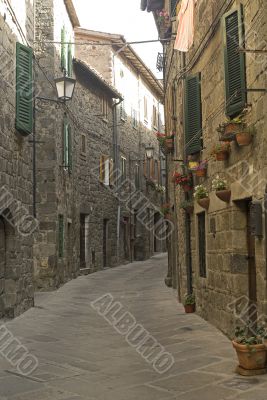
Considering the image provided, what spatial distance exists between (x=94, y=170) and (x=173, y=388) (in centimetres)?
1579

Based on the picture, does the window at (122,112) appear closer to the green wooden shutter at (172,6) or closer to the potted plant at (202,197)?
the green wooden shutter at (172,6)

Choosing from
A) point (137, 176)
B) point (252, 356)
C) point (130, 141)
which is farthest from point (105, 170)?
point (252, 356)

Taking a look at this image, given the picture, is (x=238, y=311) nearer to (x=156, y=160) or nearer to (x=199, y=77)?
(x=199, y=77)

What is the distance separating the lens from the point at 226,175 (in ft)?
24.9

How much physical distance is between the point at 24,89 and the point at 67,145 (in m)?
5.84

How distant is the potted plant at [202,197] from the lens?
8.59 m

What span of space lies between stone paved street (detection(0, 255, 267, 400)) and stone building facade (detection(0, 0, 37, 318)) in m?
0.62

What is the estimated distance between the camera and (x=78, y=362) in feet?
20.7

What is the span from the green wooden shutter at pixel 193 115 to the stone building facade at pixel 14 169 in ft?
9.92

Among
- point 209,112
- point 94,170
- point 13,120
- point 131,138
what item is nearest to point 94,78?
point 94,170

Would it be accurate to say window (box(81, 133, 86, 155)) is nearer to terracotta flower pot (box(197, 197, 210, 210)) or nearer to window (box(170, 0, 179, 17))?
window (box(170, 0, 179, 17))

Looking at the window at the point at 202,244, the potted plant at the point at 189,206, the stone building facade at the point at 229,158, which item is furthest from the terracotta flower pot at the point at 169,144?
the window at the point at 202,244

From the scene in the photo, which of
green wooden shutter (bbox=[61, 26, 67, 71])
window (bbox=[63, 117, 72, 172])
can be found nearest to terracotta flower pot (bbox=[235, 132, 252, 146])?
window (bbox=[63, 117, 72, 172])

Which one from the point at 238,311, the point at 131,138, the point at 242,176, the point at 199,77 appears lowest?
the point at 238,311
